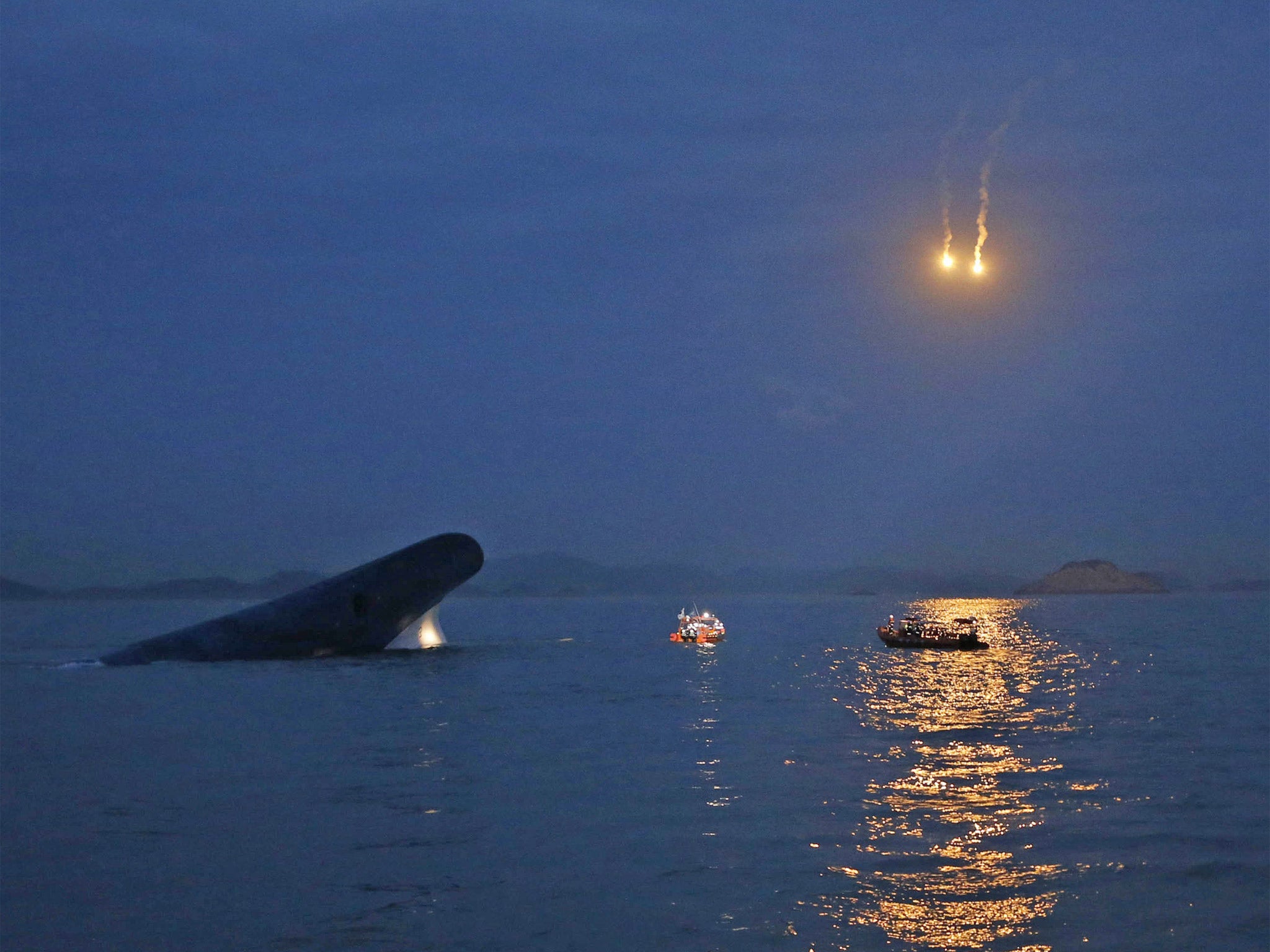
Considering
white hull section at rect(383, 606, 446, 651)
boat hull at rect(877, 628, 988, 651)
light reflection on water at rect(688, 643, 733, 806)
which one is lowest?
boat hull at rect(877, 628, 988, 651)

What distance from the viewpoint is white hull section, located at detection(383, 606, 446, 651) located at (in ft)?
201

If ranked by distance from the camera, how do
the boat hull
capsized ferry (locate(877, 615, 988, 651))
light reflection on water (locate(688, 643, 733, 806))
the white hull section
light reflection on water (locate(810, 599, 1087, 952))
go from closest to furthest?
light reflection on water (locate(810, 599, 1087, 952)), light reflection on water (locate(688, 643, 733, 806)), the white hull section, the boat hull, capsized ferry (locate(877, 615, 988, 651))

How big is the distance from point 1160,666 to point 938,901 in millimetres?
67268

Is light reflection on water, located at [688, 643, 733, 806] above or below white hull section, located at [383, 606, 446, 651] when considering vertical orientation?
below

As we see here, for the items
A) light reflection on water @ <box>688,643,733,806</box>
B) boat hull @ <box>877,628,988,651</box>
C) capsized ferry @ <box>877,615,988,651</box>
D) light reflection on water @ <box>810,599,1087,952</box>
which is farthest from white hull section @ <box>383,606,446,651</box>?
capsized ferry @ <box>877,615,988,651</box>

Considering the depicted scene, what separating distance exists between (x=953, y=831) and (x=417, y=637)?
1830 inches

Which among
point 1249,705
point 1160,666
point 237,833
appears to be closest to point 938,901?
point 237,833

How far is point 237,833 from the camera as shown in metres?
21.2

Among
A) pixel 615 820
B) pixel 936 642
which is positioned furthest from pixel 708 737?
pixel 936 642

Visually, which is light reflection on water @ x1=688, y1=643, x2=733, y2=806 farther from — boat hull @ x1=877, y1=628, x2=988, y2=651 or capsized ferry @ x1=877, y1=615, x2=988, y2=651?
capsized ferry @ x1=877, y1=615, x2=988, y2=651

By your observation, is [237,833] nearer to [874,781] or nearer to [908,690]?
[874,781]

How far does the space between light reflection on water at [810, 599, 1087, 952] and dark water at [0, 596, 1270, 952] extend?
8 centimetres

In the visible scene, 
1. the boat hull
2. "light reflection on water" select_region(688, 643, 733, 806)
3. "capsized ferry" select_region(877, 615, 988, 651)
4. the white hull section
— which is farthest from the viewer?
"capsized ferry" select_region(877, 615, 988, 651)

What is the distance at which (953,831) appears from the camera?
21047mm
